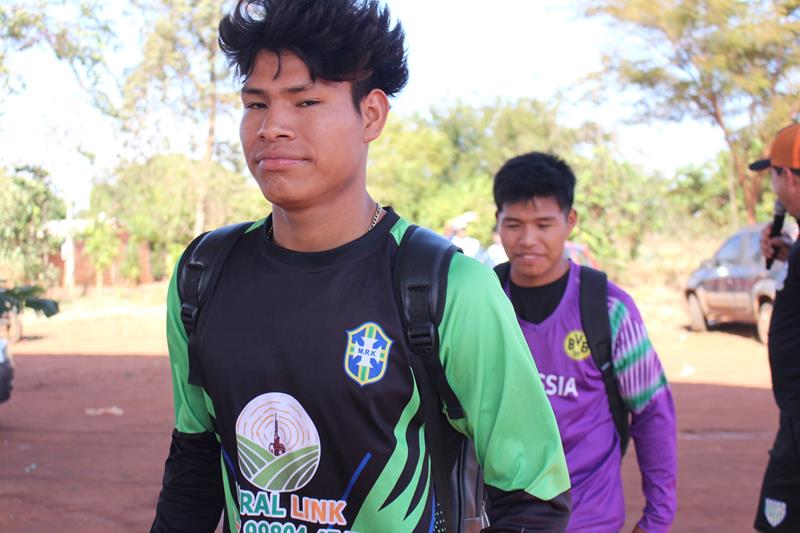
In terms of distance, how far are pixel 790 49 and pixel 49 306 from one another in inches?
799

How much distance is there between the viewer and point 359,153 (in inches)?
80.6

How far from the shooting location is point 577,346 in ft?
11.1

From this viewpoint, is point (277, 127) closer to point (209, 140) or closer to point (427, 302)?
point (427, 302)

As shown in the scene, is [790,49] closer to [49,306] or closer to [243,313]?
[49,306]

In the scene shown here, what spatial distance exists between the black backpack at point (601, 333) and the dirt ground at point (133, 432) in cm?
297

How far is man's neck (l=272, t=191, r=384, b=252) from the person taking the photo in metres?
2.02

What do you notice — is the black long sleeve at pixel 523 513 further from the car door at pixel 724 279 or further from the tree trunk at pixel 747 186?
the tree trunk at pixel 747 186

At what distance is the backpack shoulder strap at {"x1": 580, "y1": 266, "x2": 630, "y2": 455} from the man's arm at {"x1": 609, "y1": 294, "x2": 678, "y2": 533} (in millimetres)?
27

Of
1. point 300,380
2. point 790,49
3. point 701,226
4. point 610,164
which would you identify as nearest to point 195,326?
point 300,380

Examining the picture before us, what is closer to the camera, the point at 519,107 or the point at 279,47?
the point at 279,47

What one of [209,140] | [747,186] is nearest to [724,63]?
[747,186]

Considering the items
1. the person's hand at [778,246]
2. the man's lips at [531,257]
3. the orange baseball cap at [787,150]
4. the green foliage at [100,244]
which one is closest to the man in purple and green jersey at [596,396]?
the man's lips at [531,257]

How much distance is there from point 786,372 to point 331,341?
2.66 meters

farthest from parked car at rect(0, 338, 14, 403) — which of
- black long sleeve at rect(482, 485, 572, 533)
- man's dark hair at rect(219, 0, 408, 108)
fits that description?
black long sleeve at rect(482, 485, 572, 533)
